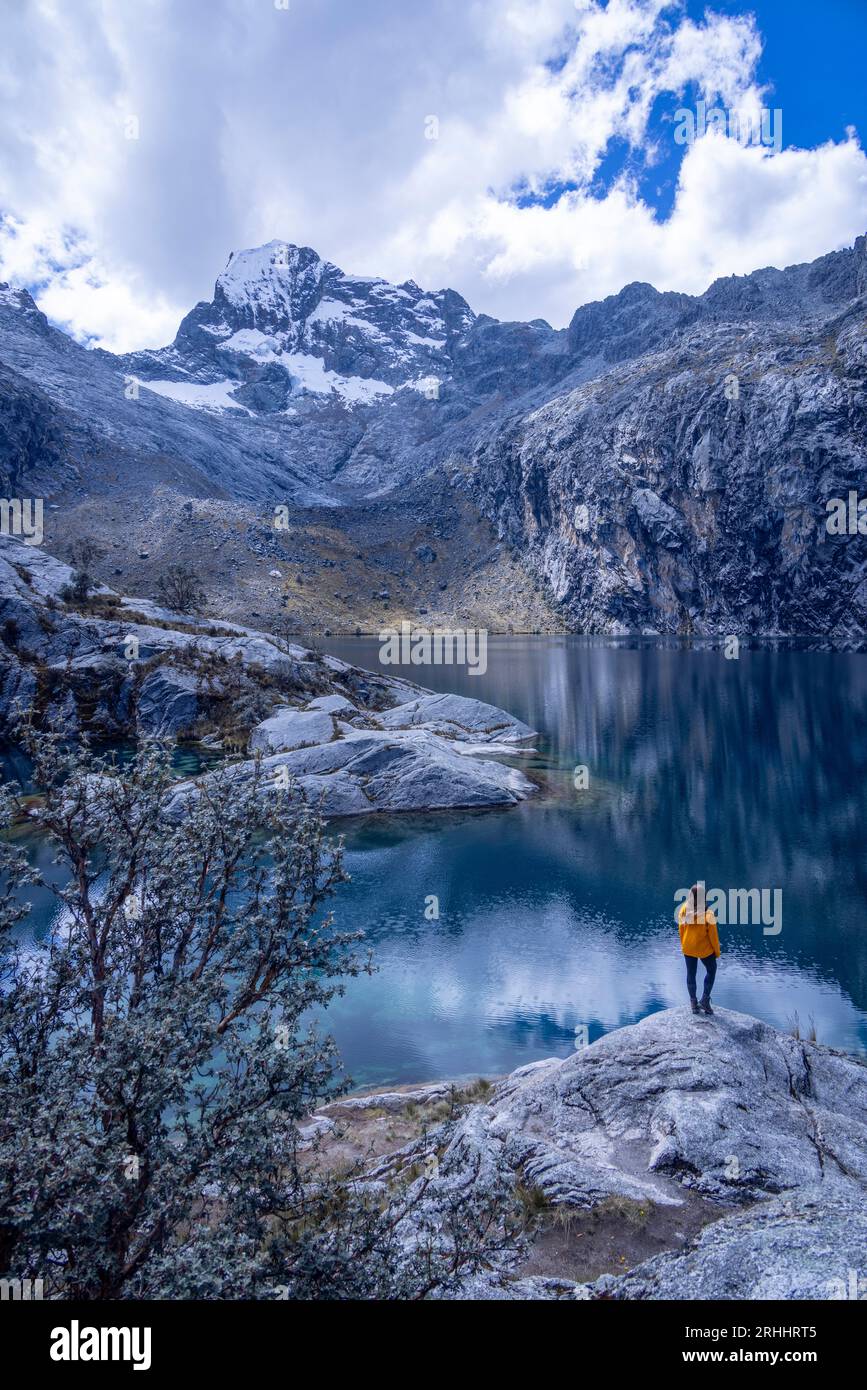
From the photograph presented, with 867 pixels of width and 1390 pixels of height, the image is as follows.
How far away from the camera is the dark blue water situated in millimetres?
18375

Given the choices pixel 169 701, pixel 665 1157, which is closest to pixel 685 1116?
pixel 665 1157

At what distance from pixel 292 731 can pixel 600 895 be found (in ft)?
68.3

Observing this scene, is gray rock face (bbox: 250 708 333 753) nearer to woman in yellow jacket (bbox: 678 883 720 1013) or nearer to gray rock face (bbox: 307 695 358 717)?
gray rock face (bbox: 307 695 358 717)

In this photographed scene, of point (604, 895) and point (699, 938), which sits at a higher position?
point (699, 938)

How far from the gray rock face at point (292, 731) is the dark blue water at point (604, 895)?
7.43 metres

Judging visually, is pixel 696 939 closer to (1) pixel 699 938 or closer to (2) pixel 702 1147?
(1) pixel 699 938

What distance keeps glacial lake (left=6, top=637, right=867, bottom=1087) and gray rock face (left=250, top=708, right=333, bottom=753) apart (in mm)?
4545

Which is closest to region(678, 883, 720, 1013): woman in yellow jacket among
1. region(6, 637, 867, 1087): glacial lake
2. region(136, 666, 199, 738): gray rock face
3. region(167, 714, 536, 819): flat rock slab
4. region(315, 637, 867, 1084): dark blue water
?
region(6, 637, 867, 1087): glacial lake

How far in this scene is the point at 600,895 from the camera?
26141mm

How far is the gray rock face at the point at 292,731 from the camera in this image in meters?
39.2

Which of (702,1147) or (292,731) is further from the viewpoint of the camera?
(292,731)
